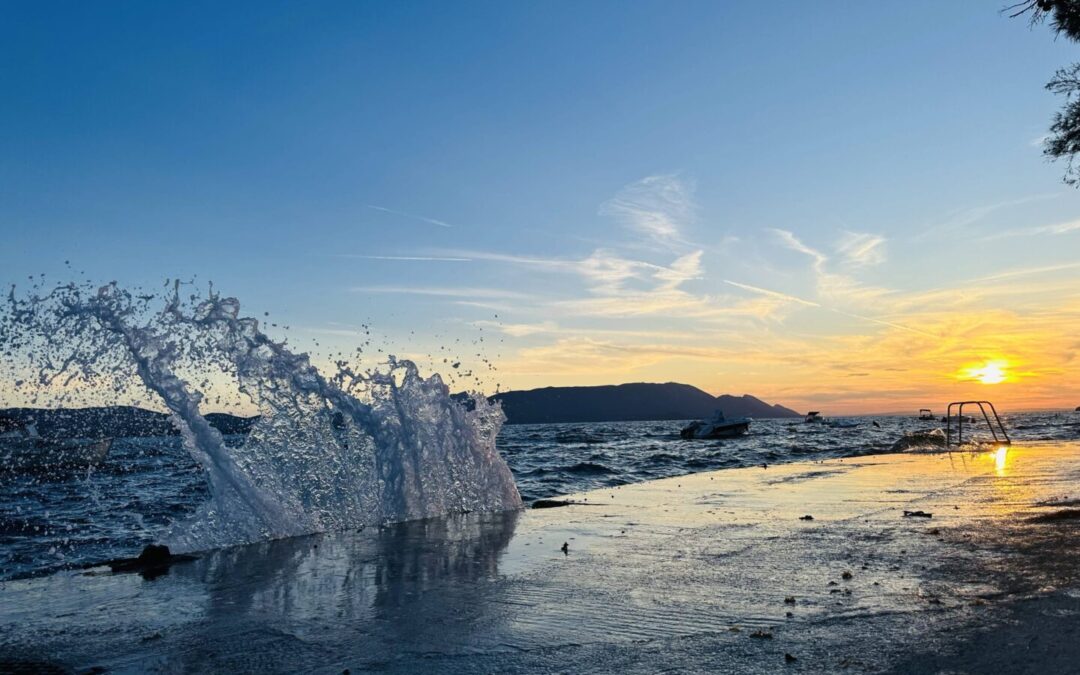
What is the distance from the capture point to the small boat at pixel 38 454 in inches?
1295

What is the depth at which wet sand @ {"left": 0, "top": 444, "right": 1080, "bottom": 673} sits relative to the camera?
4.63 meters

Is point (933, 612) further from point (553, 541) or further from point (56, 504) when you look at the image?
point (56, 504)

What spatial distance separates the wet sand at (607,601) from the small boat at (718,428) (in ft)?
182

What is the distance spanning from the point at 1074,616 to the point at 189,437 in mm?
11876

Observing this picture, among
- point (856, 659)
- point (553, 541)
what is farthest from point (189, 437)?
point (856, 659)

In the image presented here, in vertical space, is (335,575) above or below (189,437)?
below

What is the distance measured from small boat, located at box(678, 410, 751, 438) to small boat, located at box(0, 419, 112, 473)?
47.5m

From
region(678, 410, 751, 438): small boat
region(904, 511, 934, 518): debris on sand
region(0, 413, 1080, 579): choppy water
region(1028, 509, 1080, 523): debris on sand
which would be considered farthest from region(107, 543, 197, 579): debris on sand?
region(678, 410, 751, 438): small boat

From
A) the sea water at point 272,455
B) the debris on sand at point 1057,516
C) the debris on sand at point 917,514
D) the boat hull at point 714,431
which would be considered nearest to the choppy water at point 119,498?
the sea water at point 272,455

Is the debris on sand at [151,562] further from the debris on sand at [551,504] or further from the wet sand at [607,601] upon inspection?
the debris on sand at [551,504]

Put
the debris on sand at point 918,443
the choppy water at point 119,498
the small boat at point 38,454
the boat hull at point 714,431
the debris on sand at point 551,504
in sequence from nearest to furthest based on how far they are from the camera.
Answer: the choppy water at point 119,498, the debris on sand at point 551,504, the small boat at point 38,454, the debris on sand at point 918,443, the boat hull at point 714,431

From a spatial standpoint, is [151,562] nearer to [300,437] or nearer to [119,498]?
[300,437]

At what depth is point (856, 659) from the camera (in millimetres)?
4332

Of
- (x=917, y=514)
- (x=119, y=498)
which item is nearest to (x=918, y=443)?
(x=917, y=514)
